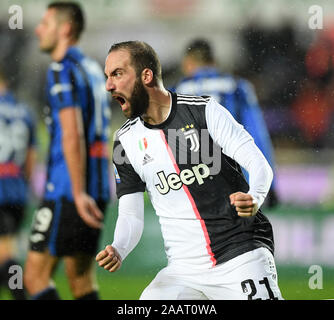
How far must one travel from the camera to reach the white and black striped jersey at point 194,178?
3.04 metres

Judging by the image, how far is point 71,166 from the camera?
3.89m

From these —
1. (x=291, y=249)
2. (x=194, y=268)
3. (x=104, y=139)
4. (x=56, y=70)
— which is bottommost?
(x=291, y=249)

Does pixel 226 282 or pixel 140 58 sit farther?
pixel 140 58

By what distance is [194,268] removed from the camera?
3.04 m

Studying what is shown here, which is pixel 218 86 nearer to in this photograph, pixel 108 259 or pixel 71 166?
pixel 71 166

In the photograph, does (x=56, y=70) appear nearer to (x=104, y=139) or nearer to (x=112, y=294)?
(x=104, y=139)

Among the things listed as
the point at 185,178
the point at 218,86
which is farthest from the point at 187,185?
the point at 218,86

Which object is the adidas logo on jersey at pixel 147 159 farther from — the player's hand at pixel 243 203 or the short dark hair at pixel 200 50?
the short dark hair at pixel 200 50

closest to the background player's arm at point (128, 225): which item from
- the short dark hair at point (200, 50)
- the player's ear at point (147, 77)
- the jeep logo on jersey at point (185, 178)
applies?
the jeep logo on jersey at point (185, 178)

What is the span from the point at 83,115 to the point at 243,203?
1631 millimetres

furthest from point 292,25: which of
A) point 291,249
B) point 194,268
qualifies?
point 194,268

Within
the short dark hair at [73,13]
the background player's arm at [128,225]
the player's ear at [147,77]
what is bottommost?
the background player's arm at [128,225]

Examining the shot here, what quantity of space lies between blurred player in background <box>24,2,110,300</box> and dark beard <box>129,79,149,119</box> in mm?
751
